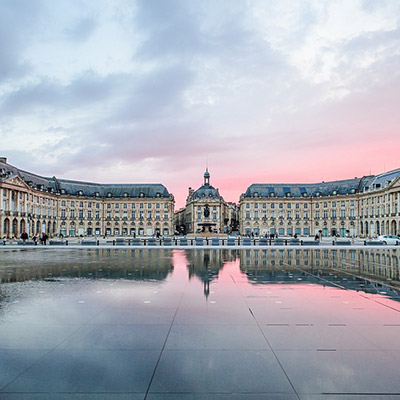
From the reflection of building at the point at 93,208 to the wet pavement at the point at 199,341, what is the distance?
80.0 meters

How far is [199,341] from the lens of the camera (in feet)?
26.0

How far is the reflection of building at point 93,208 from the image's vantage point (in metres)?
91.4

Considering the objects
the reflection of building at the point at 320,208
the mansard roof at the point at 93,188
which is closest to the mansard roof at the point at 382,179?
the reflection of building at the point at 320,208

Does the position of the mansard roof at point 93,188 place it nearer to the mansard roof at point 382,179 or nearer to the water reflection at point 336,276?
the mansard roof at point 382,179

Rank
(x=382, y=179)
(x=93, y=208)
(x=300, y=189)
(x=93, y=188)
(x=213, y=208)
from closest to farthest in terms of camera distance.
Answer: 1. (x=382, y=179)
2. (x=93, y=208)
3. (x=93, y=188)
4. (x=300, y=189)
5. (x=213, y=208)

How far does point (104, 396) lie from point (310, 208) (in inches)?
4583

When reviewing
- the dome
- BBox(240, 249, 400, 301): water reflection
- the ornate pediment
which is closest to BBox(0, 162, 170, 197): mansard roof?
the dome

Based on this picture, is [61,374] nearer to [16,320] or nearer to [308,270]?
[16,320]

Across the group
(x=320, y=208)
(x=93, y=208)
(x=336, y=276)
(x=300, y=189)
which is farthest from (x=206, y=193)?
(x=336, y=276)

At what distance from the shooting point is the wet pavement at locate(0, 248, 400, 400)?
5812 millimetres

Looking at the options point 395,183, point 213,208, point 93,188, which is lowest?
point 213,208

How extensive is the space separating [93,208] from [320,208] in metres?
77.1

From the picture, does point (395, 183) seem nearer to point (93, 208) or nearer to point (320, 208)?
point (320, 208)

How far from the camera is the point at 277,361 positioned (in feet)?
22.3
